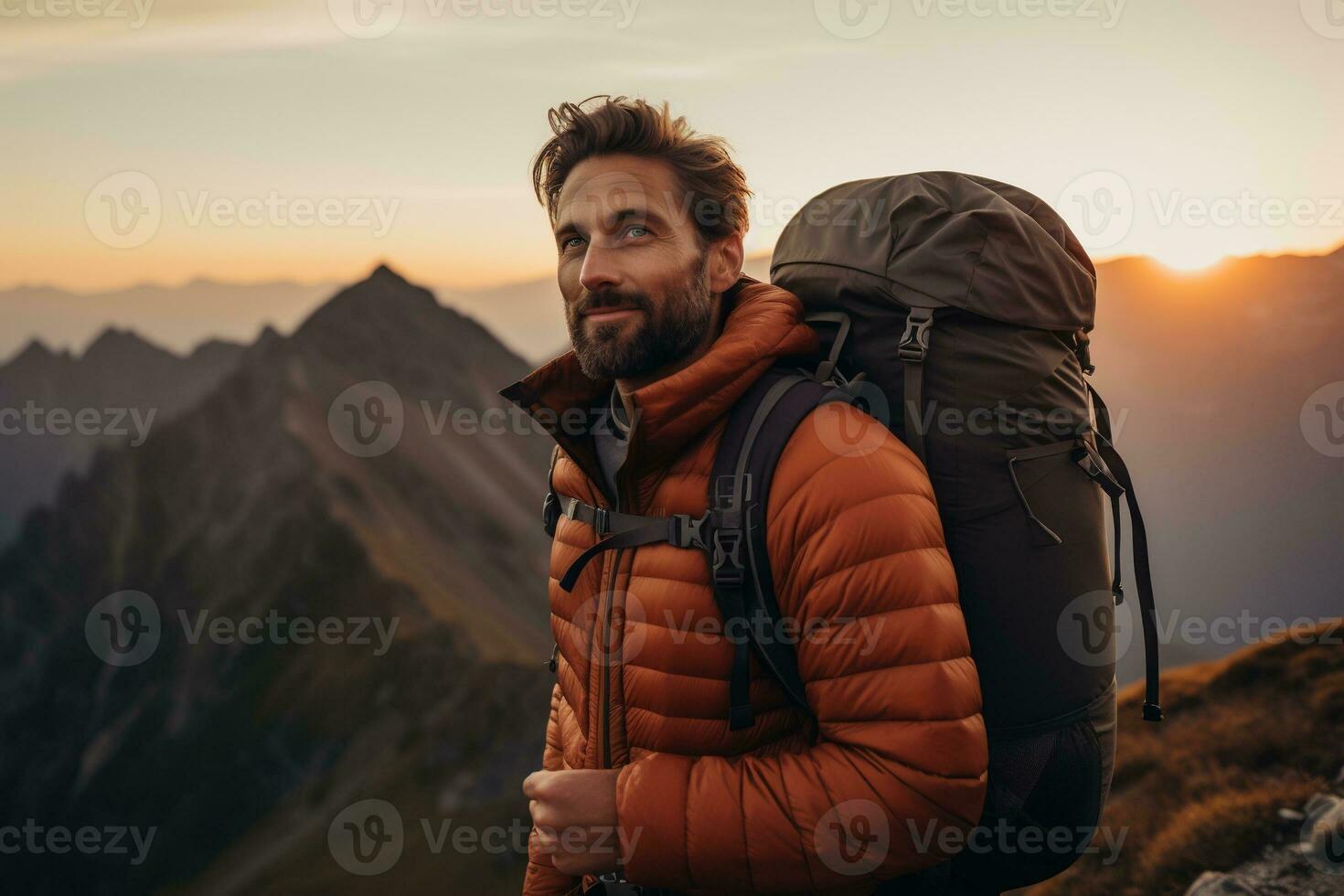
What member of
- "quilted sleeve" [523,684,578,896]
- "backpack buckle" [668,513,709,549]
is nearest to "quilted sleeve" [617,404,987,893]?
"backpack buckle" [668,513,709,549]

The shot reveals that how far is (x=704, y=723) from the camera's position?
9.41 feet

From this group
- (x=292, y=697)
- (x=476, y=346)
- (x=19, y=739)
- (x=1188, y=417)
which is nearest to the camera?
(x=1188, y=417)

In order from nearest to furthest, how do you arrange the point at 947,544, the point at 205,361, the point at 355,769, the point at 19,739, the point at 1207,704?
the point at 947,544 < the point at 1207,704 < the point at 355,769 < the point at 19,739 < the point at 205,361

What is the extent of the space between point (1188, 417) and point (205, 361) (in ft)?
275

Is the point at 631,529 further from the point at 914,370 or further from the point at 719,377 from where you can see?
the point at 914,370

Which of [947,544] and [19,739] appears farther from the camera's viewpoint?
[19,739]

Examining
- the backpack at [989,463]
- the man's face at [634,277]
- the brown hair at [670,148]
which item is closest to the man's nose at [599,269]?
the man's face at [634,277]

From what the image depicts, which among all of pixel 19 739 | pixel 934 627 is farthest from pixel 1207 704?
pixel 19 739

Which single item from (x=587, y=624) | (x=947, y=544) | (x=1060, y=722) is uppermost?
(x=947, y=544)

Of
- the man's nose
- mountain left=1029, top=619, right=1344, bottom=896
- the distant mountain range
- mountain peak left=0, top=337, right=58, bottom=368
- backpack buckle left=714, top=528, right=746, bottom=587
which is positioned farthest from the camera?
mountain peak left=0, top=337, right=58, bottom=368

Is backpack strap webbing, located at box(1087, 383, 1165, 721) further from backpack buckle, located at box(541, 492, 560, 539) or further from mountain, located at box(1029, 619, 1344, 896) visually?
mountain, located at box(1029, 619, 1344, 896)

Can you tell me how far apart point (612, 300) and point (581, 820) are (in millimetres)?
1911

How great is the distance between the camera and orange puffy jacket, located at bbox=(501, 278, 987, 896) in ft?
8.34

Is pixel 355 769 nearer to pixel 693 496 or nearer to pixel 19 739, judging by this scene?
pixel 19 739
